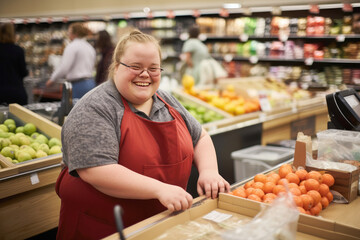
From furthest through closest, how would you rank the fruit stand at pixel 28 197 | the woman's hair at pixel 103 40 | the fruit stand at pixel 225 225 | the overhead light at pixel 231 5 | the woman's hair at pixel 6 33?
the overhead light at pixel 231 5, the woman's hair at pixel 103 40, the woman's hair at pixel 6 33, the fruit stand at pixel 28 197, the fruit stand at pixel 225 225

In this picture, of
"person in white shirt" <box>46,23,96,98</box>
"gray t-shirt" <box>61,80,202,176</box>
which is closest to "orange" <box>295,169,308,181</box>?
"gray t-shirt" <box>61,80,202,176</box>

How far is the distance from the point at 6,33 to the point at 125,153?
3.77m

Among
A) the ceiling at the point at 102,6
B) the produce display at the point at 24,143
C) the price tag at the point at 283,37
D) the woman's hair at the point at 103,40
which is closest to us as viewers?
the produce display at the point at 24,143

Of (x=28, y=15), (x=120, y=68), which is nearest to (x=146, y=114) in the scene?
(x=120, y=68)

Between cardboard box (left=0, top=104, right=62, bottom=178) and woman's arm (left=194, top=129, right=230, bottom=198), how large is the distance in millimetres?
1222

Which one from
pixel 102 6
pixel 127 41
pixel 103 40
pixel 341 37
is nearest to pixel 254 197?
pixel 127 41

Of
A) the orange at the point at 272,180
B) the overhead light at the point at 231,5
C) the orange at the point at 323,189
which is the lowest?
the orange at the point at 323,189

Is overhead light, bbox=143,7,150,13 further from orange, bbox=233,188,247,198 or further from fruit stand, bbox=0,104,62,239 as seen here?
orange, bbox=233,188,247,198

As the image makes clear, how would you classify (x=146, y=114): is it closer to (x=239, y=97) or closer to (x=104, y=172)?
(x=104, y=172)

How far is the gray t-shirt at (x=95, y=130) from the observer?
150cm

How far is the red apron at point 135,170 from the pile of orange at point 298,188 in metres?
0.37

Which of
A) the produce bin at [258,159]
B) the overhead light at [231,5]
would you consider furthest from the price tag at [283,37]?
the produce bin at [258,159]

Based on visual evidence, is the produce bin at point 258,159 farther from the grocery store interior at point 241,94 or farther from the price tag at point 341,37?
the price tag at point 341,37

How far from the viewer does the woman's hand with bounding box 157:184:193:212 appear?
150 cm
